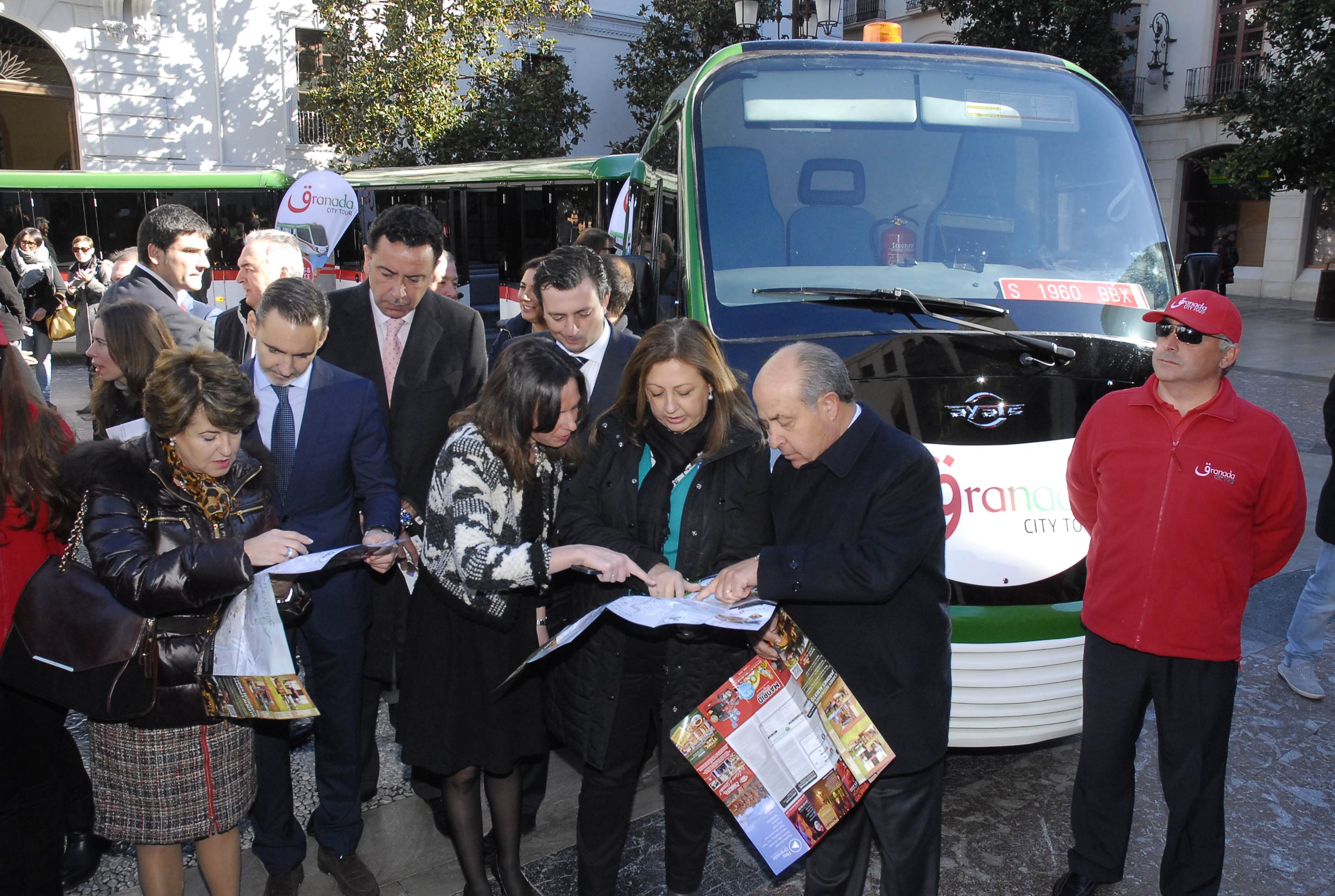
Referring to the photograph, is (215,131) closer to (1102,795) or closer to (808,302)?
(808,302)

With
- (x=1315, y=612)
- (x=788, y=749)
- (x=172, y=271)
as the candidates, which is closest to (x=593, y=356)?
(x=788, y=749)

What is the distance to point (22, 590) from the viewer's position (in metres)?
2.61

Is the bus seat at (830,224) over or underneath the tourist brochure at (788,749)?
over

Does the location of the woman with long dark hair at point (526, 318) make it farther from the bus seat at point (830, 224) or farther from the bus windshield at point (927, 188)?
the bus seat at point (830, 224)

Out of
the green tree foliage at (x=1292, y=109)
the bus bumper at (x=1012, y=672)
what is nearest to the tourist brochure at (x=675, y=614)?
the bus bumper at (x=1012, y=672)

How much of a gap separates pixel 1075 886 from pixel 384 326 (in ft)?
10.3

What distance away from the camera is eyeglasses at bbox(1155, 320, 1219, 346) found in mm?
2943

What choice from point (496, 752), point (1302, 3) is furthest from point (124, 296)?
point (1302, 3)

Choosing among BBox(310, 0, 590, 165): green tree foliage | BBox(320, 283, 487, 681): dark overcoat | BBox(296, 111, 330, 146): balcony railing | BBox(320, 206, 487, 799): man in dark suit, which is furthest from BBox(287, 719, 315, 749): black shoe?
BBox(296, 111, 330, 146): balcony railing

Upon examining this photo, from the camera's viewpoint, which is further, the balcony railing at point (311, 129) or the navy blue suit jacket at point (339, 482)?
the balcony railing at point (311, 129)

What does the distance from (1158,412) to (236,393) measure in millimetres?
2633

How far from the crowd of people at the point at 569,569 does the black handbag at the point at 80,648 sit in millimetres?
56

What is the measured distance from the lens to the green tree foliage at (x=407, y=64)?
20.4 m

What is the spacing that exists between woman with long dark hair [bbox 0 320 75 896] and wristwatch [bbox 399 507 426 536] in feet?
3.42
